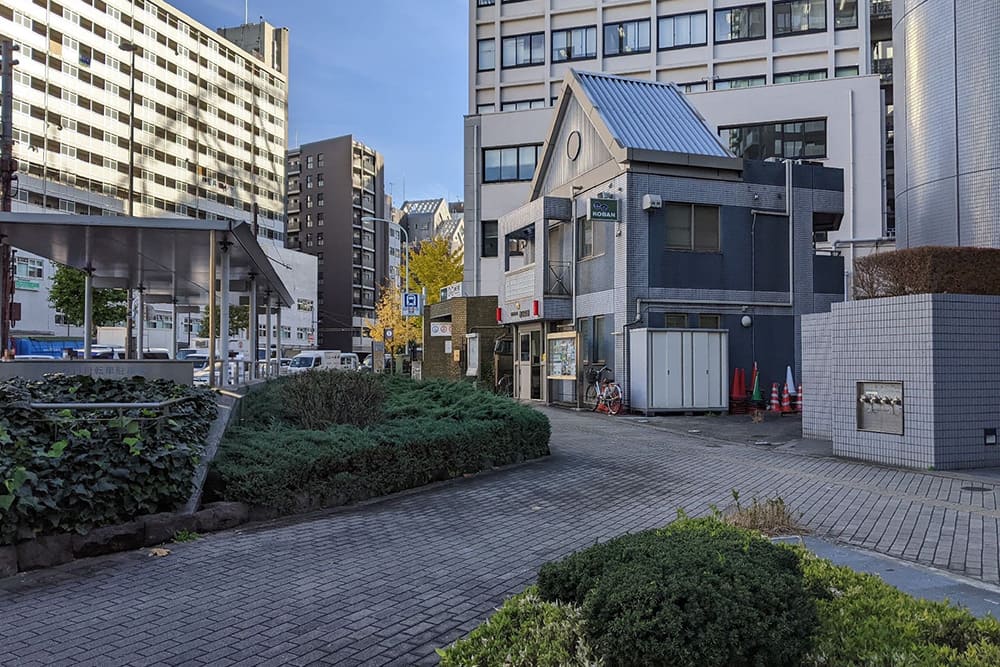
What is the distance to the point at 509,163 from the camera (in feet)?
141

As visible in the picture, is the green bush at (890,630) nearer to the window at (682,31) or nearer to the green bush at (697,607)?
the green bush at (697,607)

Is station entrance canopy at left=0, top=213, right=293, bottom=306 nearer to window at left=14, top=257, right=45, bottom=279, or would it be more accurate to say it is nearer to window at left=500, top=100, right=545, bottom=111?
window at left=500, top=100, right=545, bottom=111

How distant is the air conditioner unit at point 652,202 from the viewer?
20.7 m

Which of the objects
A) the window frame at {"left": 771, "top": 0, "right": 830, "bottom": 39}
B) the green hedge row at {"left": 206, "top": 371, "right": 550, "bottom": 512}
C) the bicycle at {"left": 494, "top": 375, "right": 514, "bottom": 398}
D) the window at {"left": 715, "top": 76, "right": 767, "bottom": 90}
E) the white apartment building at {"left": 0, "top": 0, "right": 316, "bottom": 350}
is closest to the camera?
the green hedge row at {"left": 206, "top": 371, "right": 550, "bottom": 512}

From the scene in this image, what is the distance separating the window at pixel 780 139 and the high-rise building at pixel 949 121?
22323 millimetres

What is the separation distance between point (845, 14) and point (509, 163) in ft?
69.6

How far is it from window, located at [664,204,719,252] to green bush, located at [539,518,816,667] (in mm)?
18366

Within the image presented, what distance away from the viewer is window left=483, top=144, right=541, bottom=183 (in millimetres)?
42562

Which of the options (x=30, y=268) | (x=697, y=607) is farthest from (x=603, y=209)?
(x=30, y=268)

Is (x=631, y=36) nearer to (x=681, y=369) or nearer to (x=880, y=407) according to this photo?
(x=681, y=369)

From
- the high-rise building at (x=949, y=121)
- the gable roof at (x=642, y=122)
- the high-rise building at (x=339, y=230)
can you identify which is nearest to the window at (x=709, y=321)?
the gable roof at (x=642, y=122)

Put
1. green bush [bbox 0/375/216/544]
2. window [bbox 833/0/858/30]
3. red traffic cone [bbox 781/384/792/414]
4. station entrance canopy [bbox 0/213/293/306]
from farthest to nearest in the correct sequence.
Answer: window [bbox 833/0/858/30] < red traffic cone [bbox 781/384/792/414] < station entrance canopy [bbox 0/213/293/306] < green bush [bbox 0/375/216/544]

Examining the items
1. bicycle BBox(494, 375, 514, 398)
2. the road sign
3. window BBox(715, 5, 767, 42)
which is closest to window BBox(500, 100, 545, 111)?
window BBox(715, 5, 767, 42)

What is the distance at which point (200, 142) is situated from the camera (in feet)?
283
